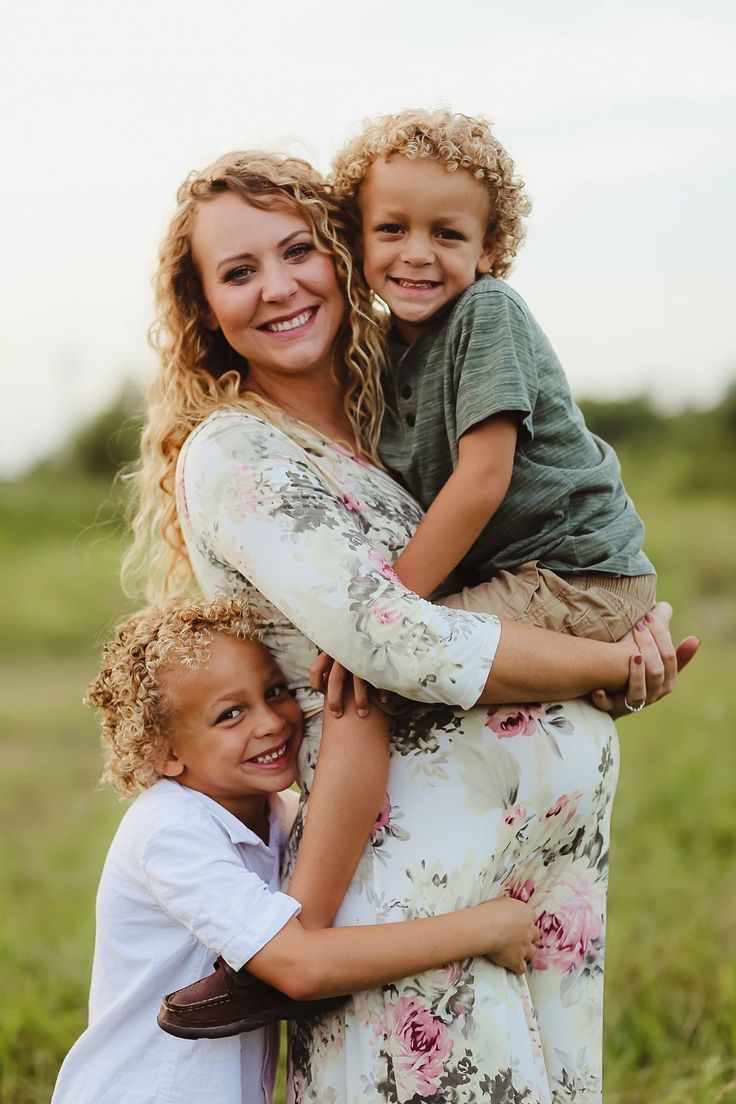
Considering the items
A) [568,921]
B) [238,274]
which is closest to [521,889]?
[568,921]

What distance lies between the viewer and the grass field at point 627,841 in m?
3.28

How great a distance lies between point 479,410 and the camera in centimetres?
203

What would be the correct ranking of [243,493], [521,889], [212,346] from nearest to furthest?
[243,493] → [521,889] → [212,346]

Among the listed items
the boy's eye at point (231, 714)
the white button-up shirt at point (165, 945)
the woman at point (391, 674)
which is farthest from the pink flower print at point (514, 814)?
the boy's eye at point (231, 714)

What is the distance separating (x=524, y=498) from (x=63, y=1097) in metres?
1.23

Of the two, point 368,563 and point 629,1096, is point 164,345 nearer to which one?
point 368,563

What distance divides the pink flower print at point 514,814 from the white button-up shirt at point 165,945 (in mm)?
345

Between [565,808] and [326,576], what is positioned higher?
[326,576]

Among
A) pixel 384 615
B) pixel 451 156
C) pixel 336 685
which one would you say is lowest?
pixel 336 685

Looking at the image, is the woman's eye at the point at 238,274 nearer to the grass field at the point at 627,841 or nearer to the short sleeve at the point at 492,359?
the short sleeve at the point at 492,359

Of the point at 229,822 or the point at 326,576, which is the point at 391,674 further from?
the point at 229,822

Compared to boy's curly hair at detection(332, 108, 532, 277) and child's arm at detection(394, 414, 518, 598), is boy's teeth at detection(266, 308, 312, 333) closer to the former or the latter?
boy's curly hair at detection(332, 108, 532, 277)

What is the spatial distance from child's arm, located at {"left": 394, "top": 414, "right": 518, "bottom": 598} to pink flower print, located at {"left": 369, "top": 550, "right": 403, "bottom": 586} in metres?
0.07

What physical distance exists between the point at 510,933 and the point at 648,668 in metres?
0.49
